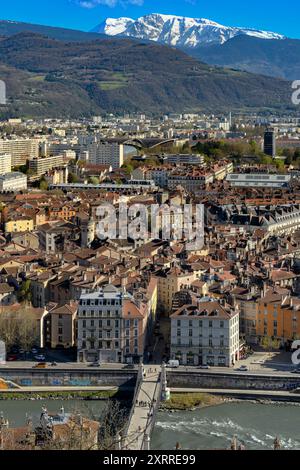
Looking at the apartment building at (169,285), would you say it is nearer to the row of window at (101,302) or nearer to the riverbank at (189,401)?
the row of window at (101,302)

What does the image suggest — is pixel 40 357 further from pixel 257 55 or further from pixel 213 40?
pixel 213 40

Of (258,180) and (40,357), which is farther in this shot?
(258,180)

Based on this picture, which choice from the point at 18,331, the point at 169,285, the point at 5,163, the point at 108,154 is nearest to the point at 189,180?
the point at 5,163

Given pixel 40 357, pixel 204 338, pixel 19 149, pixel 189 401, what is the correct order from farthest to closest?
pixel 19 149
pixel 40 357
pixel 204 338
pixel 189 401

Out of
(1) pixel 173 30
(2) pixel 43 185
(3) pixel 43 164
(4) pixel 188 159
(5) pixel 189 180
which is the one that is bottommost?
(2) pixel 43 185

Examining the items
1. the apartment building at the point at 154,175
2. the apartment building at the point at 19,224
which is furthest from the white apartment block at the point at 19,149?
the apartment building at the point at 19,224

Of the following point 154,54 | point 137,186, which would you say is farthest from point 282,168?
point 154,54
